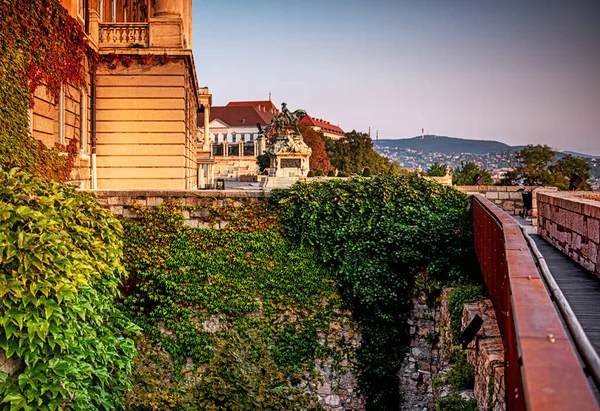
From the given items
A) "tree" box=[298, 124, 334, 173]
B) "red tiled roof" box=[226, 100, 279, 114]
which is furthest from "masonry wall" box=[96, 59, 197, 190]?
"red tiled roof" box=[226, 100, 279, 114]

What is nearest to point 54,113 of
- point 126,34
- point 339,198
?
point 126,34

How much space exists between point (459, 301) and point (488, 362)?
153 inches

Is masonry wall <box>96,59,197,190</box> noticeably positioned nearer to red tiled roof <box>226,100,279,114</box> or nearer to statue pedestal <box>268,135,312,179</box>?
statue pedestal <box>268,135,312,179</box>

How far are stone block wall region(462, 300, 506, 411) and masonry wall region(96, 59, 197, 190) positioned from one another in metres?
12.8

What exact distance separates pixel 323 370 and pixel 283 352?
108 centimetres

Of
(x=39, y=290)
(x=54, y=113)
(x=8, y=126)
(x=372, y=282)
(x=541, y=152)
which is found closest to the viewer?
(x=39, y=290)

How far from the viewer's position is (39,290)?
291 inches

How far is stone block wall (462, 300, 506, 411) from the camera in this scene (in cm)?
593

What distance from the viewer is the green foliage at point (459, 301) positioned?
32.9ft

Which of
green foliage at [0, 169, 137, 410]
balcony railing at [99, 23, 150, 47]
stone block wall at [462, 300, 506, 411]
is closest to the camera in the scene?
stone block wall at [462, 300, 506, 411]

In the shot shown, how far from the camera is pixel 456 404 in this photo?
7766 millimetres

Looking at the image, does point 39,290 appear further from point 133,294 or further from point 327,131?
point 327,131

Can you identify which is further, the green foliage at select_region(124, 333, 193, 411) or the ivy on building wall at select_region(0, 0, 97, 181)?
the ivy on building wall at select_region(0, 0, 97, 181)

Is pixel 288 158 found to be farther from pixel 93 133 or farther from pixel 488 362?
pixel 488 362
